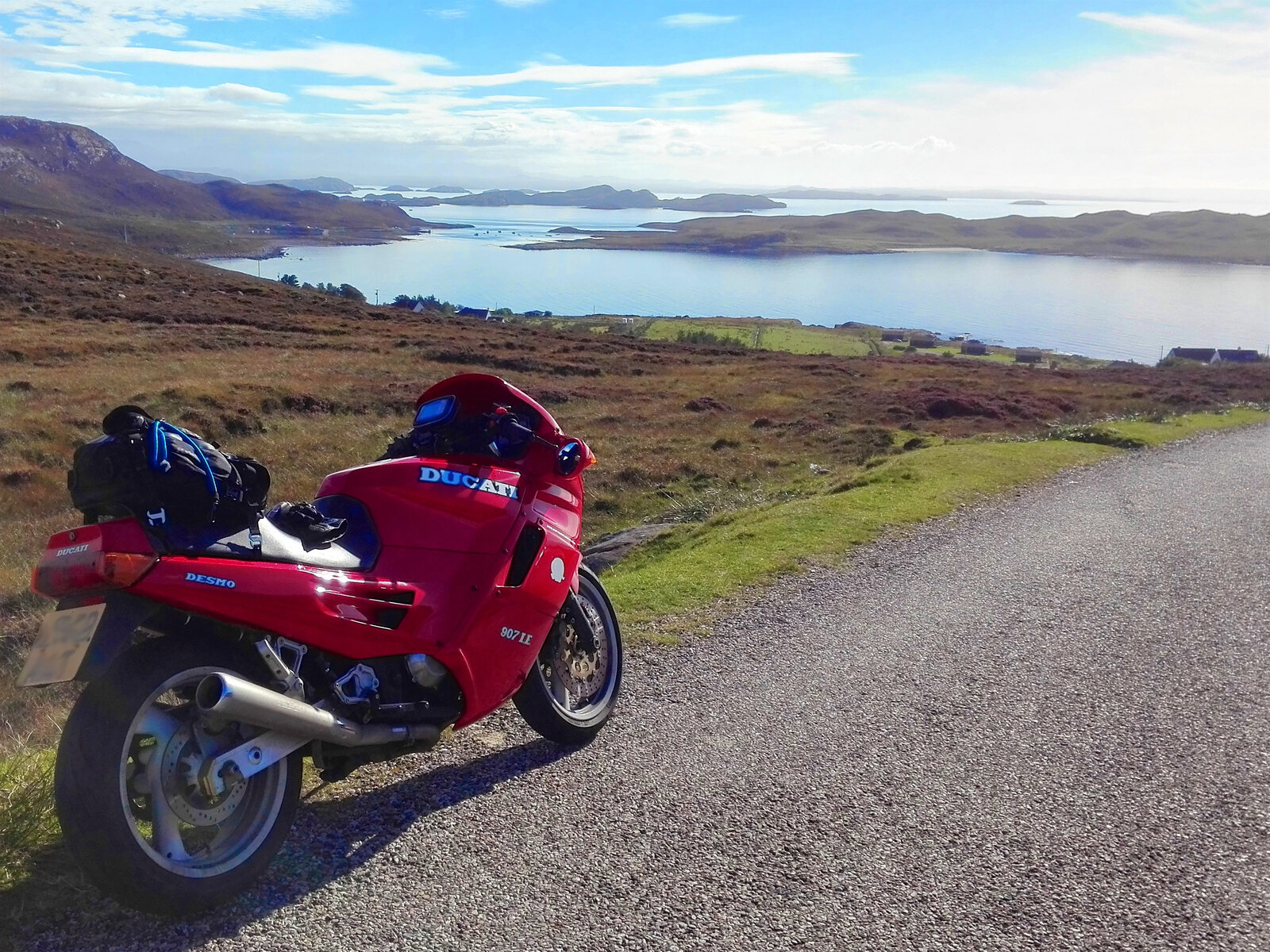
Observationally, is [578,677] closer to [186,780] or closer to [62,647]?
[186,780]

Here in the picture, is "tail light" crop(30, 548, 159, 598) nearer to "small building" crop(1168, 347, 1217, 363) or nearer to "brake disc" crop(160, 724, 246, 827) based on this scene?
"brake disc" crop(160, 724, 246, 827)

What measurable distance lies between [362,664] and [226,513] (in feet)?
2.61

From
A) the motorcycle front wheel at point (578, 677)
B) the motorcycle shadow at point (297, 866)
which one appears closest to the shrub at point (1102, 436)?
the motorcycle front wheel at point (578, 677)

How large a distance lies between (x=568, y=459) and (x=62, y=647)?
240 centimetres

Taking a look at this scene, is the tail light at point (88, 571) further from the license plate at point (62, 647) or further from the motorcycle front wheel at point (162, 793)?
the motorcycle front wheel at point (162, 793)

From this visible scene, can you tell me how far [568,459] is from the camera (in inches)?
192

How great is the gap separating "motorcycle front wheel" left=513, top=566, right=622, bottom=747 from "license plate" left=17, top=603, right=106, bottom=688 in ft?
6.82

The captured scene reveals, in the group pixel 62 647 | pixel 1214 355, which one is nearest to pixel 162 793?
pixel 62 647

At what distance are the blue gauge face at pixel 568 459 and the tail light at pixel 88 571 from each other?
2.08 meters

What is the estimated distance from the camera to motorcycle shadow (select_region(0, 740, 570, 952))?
122 inches

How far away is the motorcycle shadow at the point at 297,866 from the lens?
3105 millimetres

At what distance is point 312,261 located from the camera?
500 ft

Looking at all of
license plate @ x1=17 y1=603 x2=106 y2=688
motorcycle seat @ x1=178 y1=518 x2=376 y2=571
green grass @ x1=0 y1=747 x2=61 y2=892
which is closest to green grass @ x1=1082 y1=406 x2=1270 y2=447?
motorcycle seat @ x1=178 y1=518 x2=376 y2=571

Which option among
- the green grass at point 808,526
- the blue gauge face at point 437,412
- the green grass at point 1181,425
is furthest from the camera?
the green grass at point 1181,425
